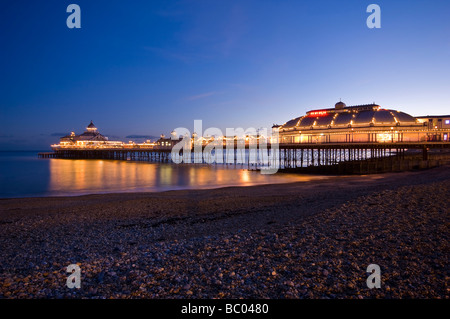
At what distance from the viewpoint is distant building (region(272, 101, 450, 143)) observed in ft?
174

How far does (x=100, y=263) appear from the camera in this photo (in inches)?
223

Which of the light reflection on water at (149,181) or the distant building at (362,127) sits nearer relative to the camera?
the light reflection on water at (149,181)

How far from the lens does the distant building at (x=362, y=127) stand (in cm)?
5319

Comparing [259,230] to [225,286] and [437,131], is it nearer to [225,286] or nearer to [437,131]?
[225,286]

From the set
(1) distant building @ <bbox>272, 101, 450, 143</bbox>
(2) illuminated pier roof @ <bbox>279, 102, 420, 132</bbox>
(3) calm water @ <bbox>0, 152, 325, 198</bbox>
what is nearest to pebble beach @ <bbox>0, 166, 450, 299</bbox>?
(3) calm water @ <bbox>0, 152, 325, 198</bbox>

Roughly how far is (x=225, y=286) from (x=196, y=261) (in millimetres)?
1167

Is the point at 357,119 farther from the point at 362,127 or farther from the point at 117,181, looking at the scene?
the point at 117,181

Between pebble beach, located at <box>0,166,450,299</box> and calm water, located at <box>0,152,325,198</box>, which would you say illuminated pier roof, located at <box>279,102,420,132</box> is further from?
pebble beach, located at <box>0,166,450,299</box>

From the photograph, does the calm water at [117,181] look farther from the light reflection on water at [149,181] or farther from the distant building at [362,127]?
the distant building at [362,127]

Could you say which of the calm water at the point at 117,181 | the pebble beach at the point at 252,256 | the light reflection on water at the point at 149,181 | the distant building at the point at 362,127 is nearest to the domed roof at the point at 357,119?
the distant building at the point at 362,127

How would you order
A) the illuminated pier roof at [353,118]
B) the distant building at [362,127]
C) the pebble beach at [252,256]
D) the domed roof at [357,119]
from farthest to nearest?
1. the illuminated pier roof at [353,118]
2. the domed roof at [357,119]
3. the distant building at [362,127]
4. the pebble beach at [252,256]

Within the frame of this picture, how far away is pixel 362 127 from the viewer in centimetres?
5888

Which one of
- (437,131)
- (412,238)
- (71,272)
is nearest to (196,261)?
(71,272)
